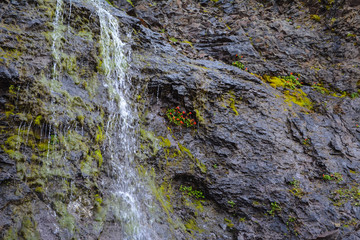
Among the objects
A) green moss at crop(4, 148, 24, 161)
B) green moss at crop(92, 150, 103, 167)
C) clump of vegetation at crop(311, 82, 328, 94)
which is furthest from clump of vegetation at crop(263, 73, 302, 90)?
green moss at crop(4, 148, 24, 161)

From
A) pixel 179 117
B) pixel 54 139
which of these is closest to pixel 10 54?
pixel 54 139

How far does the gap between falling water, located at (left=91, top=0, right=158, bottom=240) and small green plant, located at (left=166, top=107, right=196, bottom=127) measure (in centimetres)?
118

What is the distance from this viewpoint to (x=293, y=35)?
11273 mm

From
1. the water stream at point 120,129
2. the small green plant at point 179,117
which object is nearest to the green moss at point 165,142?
the small green plant at point 179,117

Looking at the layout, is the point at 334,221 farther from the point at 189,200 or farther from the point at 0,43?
the point at 0,43

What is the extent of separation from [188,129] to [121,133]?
2280 mm

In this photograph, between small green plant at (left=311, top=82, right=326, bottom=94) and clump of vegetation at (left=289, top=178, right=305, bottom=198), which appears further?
small green plant at (left=311, top=82, right=326, bottom=94)

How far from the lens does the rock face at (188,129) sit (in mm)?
4234

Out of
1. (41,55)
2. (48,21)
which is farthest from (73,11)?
(41,55)

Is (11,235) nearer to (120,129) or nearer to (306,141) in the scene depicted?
(120,129)

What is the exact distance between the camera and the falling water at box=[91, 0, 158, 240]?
16.5 ft

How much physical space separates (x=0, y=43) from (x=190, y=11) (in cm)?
943

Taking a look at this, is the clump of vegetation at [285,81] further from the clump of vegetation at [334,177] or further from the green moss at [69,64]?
the green moss at [69,64]

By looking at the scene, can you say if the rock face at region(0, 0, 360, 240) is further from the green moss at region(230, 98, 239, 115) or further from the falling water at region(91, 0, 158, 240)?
the falling water at region(91, 0, 158, 240)
